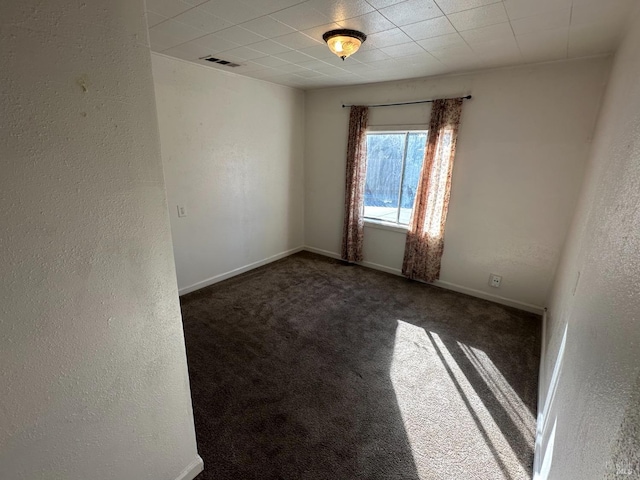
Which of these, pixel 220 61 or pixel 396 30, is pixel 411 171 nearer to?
pixel 396 30

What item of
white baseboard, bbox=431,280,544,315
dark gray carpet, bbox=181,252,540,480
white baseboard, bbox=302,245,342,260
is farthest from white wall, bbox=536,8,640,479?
white baseboard, bbox=302,245,342,260

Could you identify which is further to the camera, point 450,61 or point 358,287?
point 358,287

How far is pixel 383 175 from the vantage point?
3.94 metres

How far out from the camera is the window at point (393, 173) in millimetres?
3627

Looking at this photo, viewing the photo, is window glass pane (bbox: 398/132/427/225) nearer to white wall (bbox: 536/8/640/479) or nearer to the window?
the window

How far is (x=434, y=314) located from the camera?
3.02 meters

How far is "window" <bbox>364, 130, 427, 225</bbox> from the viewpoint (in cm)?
363

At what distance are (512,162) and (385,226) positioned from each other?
1.58m

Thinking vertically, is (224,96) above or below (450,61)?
below

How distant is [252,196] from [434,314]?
266 cm

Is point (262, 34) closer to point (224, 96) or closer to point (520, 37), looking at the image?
point (224, 96)

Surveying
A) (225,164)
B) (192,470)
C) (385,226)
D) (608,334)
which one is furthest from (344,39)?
(192,470)

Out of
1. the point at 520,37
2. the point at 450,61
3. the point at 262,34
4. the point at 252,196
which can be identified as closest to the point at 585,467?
the point at 520,37

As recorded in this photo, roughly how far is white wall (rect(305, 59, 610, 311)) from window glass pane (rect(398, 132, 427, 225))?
213 mm
